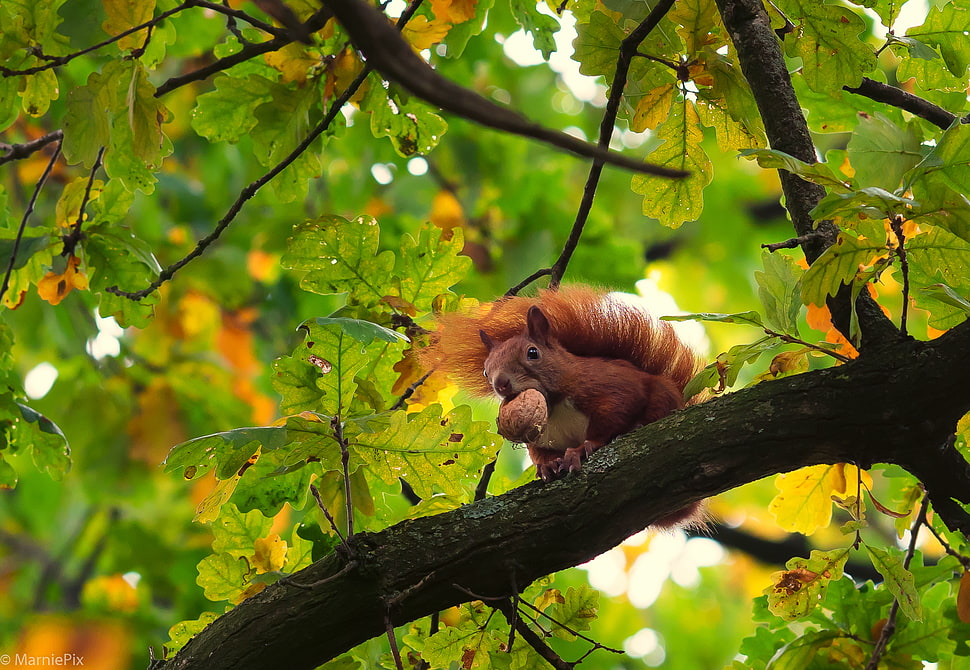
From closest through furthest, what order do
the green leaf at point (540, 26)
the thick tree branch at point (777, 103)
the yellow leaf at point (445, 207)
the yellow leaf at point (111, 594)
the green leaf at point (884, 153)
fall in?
the green leaf at point (884, 153) < the thick tree branch at point (777, 103) < the green leaf at point (540, 26) < the yellow leaf at point (111, 594) < the yellow leaf at point (445, 207)

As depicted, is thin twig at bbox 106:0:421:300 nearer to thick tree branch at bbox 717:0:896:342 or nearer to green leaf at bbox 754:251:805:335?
thick tree branch at bbox 717:0:896:342

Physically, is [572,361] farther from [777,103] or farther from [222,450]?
[222,450]

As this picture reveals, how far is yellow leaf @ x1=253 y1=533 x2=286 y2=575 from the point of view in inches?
73.1

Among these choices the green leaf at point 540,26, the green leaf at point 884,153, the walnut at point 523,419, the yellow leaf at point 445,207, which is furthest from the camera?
the yellow leaf at point 445,207

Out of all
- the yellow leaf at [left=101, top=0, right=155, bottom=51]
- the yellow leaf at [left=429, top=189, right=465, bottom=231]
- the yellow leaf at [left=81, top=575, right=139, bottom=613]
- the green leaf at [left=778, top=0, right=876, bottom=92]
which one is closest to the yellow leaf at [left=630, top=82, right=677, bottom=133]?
the green leaf at [left=778, top=0, right=876, bottom=92]

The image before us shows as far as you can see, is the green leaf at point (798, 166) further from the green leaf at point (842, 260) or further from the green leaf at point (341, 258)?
the green leaf at point (341, 258)

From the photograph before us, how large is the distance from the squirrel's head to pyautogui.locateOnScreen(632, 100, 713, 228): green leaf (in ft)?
1.18

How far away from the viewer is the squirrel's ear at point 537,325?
2143 millimetres

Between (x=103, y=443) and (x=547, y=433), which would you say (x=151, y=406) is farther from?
(x=547, y=433)

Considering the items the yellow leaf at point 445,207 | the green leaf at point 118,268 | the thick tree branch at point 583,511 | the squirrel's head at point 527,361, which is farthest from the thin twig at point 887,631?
the yellow leaf at point 445,207

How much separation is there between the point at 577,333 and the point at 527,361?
8.2 inches

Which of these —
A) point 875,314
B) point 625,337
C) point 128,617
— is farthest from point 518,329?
point 128,617

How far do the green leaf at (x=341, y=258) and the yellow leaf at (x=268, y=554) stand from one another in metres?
0.51

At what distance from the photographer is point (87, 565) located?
17.6 feet
